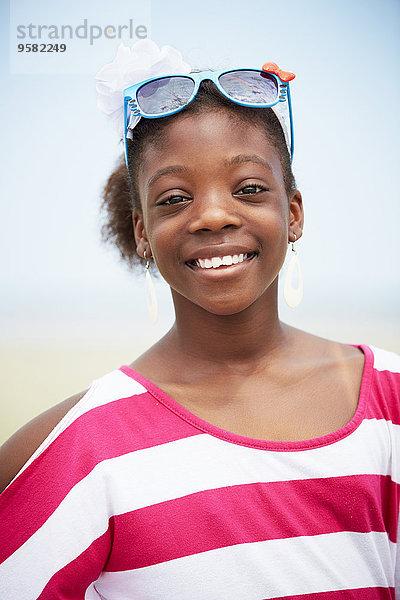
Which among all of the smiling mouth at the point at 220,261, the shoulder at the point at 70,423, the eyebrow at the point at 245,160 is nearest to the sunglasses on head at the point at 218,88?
the eyebrow at the point at 245,160

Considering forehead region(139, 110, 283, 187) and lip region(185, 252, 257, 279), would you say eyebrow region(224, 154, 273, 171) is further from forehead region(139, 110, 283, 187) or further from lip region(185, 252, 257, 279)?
lip region(185, 252, 257, 279)

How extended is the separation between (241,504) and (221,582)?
0.49ft

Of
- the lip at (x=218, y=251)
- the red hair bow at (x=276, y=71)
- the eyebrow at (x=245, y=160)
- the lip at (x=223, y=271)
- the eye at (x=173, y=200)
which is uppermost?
the red hair bow at (x=276, y=71)

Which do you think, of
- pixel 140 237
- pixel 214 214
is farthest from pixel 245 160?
pixel 140 237

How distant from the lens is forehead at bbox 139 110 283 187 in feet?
4.11

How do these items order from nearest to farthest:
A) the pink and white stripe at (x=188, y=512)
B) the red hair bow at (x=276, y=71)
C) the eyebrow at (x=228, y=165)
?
the pink and white stripe at (x=188, y=512) < the eyebrow at (x=228, y=165) < the red hair bow at (x=276, y=71)

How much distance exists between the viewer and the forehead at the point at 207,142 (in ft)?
4.11

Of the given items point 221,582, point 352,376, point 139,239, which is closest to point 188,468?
point 221,582

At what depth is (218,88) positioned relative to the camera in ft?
4.28

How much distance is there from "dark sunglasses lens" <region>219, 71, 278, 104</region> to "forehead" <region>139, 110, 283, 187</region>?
0.19 feet

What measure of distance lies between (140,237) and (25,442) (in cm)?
56

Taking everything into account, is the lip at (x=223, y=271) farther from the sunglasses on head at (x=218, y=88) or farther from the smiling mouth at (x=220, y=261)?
the sunglasses on head at (x=218, y=88)

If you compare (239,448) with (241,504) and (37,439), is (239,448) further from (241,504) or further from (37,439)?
(37,439)

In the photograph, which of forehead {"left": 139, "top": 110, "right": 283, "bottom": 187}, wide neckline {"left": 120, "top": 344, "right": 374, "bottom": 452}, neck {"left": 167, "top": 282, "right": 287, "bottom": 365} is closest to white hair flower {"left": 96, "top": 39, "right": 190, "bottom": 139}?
forehead {"left": 139, "top": 110, "right": 283, "bottom": 187}
